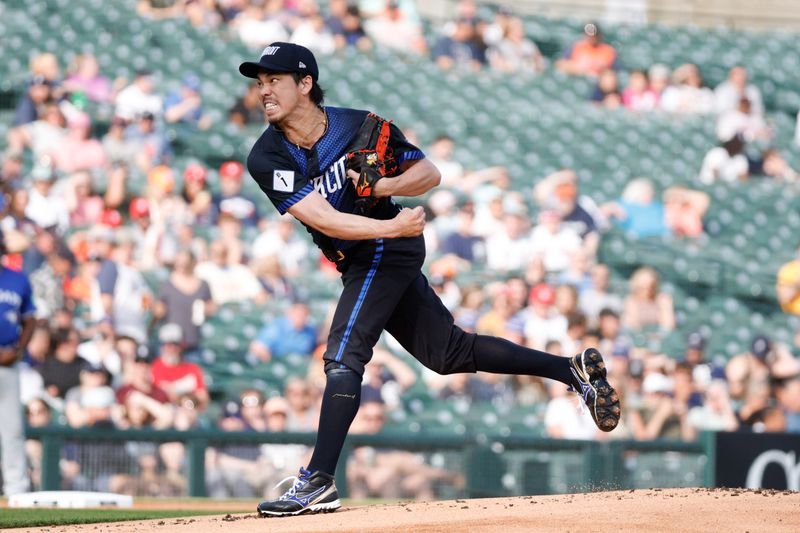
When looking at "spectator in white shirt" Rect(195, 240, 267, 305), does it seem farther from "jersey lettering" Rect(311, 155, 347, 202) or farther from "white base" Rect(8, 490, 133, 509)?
"jersey lettering" Rect(311, 155, 347, 202)

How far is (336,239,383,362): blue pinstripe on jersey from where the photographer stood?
524cm

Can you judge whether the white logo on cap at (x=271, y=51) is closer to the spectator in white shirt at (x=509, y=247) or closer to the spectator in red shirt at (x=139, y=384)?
the spectator in red shirt at (x=139, y=384)

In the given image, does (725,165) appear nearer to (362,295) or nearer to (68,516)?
(68,516)

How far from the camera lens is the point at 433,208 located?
13086 mm

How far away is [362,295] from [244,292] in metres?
6.63

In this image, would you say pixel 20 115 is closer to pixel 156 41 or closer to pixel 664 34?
pixel 156 41

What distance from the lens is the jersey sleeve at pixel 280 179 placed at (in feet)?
16.9

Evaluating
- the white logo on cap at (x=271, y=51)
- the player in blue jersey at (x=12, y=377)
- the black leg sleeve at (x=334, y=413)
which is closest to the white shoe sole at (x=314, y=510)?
the black leg sleeve at (x=334, y=413)

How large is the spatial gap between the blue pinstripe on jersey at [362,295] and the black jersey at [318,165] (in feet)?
0.35

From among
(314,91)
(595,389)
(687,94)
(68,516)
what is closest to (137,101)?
(68,516)

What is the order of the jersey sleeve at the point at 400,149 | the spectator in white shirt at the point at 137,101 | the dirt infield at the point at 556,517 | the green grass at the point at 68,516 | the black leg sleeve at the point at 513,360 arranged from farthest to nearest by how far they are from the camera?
the spectator in white shirt at the point at 137,101
the green grass at the point at 68,516
the black leg sleeve at the point at 513,360
the jersey sleeve at the point at 400,149
the dirt infield at the point at 556,517

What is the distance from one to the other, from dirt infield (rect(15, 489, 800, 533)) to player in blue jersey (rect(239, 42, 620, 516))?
310 millimetres

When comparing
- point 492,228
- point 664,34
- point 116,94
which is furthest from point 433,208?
point 664,34

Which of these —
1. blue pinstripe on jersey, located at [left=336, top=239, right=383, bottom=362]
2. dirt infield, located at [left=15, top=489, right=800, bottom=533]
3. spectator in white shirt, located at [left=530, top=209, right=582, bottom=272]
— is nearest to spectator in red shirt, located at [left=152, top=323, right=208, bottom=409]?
spectator in white shirt, located at [left=530, top=209, right=582, bottom=272]
